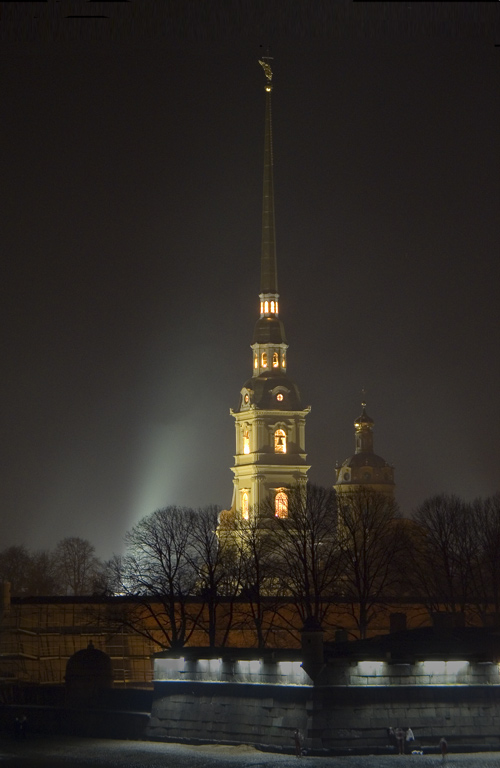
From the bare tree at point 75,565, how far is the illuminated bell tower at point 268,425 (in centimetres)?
1367

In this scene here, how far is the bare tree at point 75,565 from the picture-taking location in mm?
139250

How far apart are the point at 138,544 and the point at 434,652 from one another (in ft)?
119

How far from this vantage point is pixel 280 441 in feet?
479

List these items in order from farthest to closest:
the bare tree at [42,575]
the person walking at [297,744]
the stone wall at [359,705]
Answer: the bare tree at [42,575] → the stone wall at [359,705] → the person walking at [297,744]

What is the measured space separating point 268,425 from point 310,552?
51.8m

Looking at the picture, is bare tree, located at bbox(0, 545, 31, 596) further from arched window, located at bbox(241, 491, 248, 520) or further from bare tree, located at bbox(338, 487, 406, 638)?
bare tree, located at bbox(338, 487, 406, 638)

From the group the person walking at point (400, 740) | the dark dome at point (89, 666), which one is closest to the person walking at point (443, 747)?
the person walking at point (400, 740)

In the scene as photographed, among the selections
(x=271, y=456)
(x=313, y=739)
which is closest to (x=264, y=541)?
(x=313, y=739)

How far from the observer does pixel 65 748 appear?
59.8 m

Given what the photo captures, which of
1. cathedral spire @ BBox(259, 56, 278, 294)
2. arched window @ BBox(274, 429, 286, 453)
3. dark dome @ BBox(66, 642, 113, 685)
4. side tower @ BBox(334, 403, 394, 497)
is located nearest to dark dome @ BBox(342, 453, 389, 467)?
side tower @ BBox(334, 403, 394, 497)

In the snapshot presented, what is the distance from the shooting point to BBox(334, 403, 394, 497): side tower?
147m

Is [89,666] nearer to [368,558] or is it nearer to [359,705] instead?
[359,705]

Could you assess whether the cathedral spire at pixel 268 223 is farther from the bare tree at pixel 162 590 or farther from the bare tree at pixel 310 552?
the bare tree at pixel 162 590

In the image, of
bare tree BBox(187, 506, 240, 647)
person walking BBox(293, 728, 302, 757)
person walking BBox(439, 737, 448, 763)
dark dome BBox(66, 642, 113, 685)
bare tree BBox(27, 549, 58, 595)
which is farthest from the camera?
bare tree BBox(27, 549, 58, 595)
